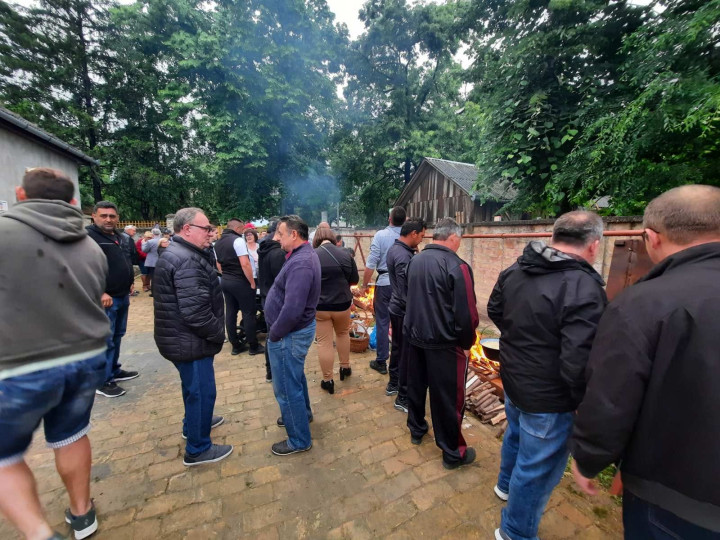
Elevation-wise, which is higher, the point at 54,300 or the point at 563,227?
the point at 563,227

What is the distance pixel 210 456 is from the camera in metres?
2.70

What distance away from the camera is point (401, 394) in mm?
3557

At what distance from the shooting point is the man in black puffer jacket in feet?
7.77

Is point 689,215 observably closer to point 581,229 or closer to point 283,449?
point 581,229

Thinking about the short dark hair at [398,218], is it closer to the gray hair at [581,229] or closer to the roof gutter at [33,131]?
the gray hair at [581,229]

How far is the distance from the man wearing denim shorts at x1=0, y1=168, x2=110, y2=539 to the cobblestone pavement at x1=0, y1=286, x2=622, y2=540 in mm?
517

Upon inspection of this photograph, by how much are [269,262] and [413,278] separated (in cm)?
234

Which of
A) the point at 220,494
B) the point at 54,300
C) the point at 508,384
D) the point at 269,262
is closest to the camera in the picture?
the point at 54,300

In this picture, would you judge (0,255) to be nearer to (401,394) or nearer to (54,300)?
(54,300)

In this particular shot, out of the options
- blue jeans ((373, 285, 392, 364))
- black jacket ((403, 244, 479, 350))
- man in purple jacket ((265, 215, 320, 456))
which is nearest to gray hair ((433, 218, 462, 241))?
black jacket ((403, 244, 479, 350))

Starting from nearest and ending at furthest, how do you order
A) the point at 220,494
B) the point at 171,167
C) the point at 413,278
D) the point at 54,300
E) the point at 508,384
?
the point at 54,300, the point at 508,384, the point at 220,494, the point at 413,278, the point at 171,167

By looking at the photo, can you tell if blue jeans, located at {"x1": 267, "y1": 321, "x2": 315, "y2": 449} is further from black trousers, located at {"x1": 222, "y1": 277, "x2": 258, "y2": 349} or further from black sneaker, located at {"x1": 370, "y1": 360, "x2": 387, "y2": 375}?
black trousers, located at {"x1": 222, "y1": 277, "x2": 258, "y2": 349}

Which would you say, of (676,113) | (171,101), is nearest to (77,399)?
(676,113)

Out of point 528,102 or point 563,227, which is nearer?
point 563,227
